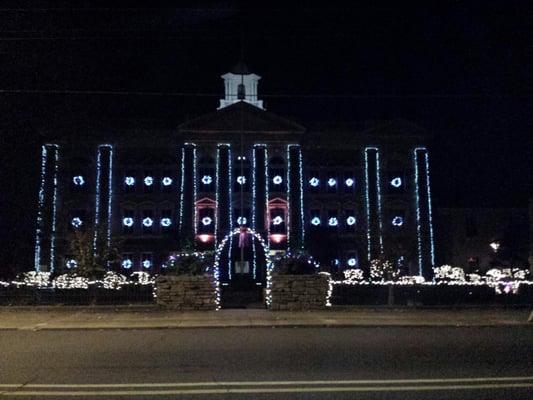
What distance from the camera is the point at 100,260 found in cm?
3344

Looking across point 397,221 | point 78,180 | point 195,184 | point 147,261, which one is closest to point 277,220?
point 195,184

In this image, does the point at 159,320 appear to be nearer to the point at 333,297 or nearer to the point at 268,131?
the point at 333,297

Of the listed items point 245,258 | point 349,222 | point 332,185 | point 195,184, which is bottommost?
point 245,258

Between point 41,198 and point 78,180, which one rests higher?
point 78,180

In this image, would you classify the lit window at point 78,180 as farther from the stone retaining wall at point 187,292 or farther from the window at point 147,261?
the stone retaining wall at point 187,292

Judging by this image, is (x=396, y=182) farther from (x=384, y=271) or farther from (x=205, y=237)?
(x=205, y=237)

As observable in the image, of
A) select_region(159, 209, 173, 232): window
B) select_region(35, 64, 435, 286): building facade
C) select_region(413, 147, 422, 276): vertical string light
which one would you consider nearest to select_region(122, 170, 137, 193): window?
select_region(35, 64, 435, 286): building facade

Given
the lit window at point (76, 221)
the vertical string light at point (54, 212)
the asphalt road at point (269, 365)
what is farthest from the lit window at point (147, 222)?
the asphalt road at point (269, 365)

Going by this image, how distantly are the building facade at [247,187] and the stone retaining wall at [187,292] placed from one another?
87.3 ft

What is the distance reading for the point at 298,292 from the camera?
84.1ft

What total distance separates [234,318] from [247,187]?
33269 millimetres

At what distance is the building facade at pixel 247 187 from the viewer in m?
53.5

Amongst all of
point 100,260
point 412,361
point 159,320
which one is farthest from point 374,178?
point 412,361

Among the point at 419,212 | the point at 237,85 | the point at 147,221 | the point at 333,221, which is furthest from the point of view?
the point at 237,85
